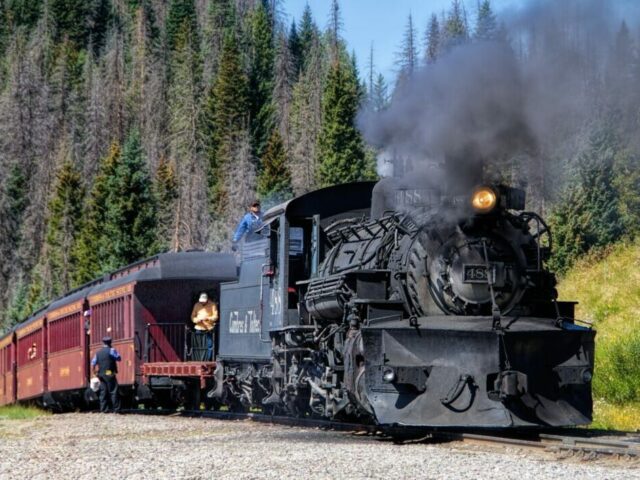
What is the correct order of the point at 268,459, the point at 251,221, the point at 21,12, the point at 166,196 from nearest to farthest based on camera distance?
1. the point at 268,459
2. the point at 251,221
3. the point at 166,196
4. the point at 21,12

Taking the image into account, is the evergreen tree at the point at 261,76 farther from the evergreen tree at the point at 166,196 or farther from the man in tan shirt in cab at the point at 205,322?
the man in tan shirt in cab at the point at 205,322

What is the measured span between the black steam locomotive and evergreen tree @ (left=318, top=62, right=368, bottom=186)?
51.0 meters

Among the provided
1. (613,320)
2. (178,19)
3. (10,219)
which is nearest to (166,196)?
(10,219)

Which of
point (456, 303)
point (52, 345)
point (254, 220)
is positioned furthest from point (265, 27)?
point (456, 303)

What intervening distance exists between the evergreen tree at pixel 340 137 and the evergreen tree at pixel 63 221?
630 inches

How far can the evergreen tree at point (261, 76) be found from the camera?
293 ft

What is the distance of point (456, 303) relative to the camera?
39.8 ft

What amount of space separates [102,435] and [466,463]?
242 inches

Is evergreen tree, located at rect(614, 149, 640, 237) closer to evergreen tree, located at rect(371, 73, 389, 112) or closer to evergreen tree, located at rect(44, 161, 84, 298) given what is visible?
evergreen tree, located at rect(371, 73, 389, 112)

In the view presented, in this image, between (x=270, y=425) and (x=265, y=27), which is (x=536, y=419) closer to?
(x=270, y=425)

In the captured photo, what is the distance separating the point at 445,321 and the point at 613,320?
18395 millimetres

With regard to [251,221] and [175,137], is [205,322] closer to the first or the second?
[251,221]

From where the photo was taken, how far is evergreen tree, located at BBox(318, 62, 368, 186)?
66.4 m

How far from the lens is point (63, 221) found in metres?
70.9
